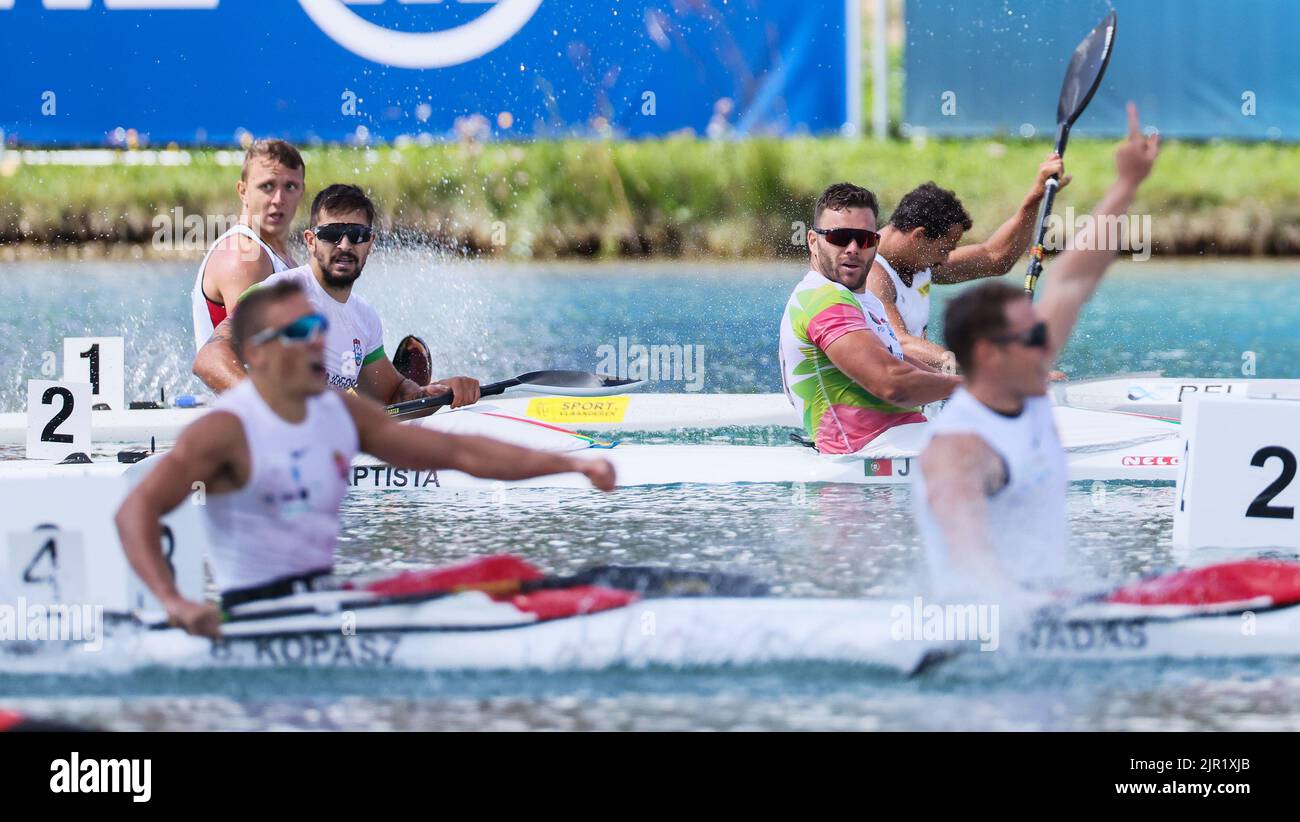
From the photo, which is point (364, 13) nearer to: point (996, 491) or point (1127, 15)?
point (1127, 15)

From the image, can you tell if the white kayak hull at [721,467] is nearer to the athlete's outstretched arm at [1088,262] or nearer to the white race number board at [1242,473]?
the white race number board at [1242,473]

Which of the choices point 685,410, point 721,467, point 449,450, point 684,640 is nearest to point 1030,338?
point 684,640

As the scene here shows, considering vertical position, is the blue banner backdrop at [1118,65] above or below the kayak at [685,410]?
above

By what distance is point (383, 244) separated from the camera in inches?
659

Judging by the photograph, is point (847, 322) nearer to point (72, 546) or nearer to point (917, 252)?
point (917, 252)

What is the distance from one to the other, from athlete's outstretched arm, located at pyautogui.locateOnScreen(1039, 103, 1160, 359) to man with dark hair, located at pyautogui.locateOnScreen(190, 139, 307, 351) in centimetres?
363

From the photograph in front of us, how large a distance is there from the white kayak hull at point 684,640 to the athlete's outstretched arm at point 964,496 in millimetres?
328

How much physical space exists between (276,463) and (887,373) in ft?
9.30

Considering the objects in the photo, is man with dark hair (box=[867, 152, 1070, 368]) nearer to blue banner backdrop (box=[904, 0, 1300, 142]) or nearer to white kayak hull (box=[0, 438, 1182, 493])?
white kayak hull (box=[0, 438, 1182, 493])

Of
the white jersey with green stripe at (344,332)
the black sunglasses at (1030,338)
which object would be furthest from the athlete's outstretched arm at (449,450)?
the white jersey with green stripe at (344,332)

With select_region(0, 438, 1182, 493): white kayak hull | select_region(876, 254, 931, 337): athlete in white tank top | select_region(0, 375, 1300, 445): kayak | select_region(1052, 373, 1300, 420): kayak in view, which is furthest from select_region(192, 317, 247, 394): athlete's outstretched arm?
select_region(1052, 373, 1300, 420): kayak

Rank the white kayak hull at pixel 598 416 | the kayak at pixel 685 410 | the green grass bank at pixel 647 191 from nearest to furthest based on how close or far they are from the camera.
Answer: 1. the white kayak hull at pixel 598 416
2. the kayak at pixel 685 410
3. the green grass bank at pixel 647 191

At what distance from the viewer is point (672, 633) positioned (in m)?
4.46

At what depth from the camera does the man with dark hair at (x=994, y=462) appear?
13.4ft
